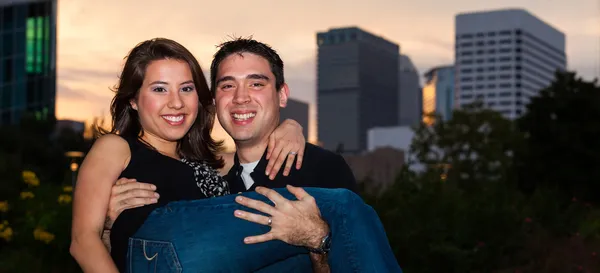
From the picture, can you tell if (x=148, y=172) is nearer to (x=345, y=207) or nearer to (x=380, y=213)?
(x=345, y=207)

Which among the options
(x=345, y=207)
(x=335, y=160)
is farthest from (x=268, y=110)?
(x=345, y=207)

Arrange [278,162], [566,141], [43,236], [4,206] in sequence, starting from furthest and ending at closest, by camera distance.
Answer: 1. [566,141]
2. [4,206]
3. [43,236]
4. [278,162]

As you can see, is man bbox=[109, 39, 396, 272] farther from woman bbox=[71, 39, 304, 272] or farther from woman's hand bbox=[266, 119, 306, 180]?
woman bbox=[71, 39, 304, 272]

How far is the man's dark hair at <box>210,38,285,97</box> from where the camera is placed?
15.9ft

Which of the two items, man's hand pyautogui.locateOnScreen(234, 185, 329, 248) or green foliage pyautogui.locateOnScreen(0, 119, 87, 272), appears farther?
green foliage pyautogui.locateOnScreen(0, 119, 87, 272)

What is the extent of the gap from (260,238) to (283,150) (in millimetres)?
1213

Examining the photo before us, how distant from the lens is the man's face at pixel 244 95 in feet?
15.7

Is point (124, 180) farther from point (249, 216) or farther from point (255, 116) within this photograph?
point (255, 116)

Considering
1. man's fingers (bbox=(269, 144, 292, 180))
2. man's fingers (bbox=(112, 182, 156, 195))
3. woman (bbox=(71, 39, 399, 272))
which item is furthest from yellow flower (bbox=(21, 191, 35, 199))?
man's fingers (bbox=(112, 182, 156, 195))

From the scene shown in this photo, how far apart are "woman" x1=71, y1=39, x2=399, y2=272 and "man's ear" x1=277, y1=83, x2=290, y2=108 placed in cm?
49

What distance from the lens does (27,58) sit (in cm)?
5506

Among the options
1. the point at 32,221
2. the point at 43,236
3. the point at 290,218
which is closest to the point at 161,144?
the point at 290,218

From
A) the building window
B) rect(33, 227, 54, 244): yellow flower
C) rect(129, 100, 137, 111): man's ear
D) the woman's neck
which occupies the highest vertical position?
the building window

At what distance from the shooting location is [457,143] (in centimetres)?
6575
